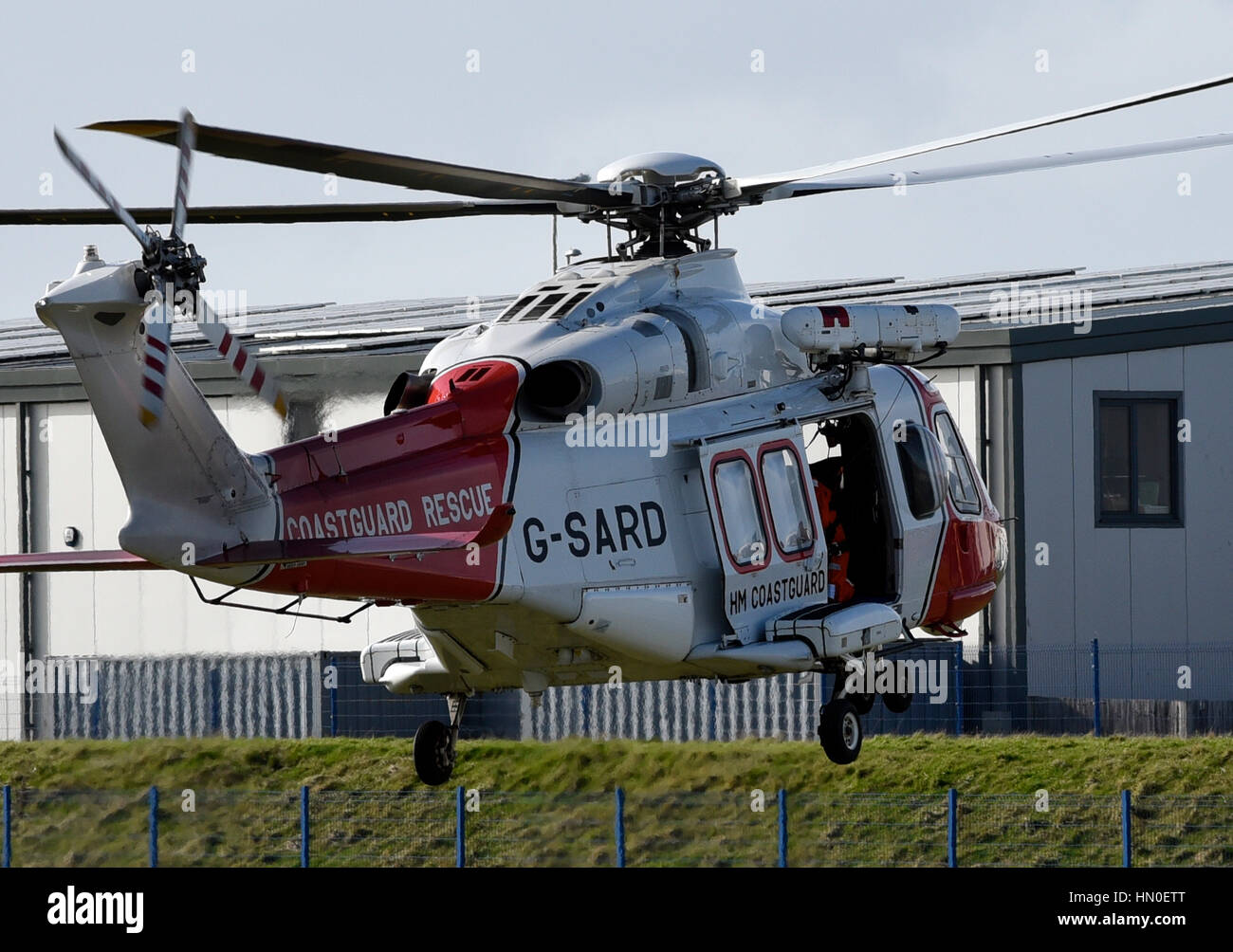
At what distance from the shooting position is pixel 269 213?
1631cm

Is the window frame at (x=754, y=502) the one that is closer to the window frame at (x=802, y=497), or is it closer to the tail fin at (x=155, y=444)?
the window frame at (x=802, y=497)

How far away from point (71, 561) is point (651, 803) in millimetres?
11794

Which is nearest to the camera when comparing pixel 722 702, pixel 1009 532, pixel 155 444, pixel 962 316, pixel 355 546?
pixel 155 444

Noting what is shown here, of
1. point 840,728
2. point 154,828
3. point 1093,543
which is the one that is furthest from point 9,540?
point 840,728

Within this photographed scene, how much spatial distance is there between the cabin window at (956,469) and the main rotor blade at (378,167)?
4180mm

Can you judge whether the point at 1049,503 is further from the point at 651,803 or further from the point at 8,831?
the point at 8,831

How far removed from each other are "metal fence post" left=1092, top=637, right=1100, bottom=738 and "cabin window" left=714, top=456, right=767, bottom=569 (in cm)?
1210

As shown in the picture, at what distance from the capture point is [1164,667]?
29234mm

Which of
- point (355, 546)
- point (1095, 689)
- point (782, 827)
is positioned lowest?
point (782, 827)

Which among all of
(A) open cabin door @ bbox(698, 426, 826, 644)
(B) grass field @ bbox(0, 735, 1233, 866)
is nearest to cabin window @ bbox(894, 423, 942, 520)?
(A) open cabin door @ bbox(698, 426, 826, 644)

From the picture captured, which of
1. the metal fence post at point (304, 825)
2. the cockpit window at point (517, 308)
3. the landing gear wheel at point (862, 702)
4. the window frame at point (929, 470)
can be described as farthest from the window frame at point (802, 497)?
the metal fence post at point (304, 825)
